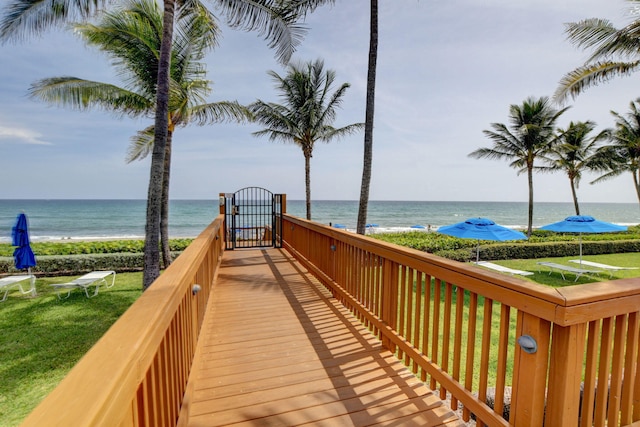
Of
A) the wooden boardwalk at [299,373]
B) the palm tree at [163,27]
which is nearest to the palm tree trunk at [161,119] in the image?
the palm tree at [163,27]

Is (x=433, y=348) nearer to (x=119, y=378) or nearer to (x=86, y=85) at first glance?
(x=119, y=378)

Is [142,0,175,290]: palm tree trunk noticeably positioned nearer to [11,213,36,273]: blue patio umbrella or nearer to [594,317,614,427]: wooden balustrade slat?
[11,213,36,273]: blue patio umbrella

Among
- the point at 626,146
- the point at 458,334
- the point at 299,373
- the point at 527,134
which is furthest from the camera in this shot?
the point at 626,146

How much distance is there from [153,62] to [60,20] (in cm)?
197

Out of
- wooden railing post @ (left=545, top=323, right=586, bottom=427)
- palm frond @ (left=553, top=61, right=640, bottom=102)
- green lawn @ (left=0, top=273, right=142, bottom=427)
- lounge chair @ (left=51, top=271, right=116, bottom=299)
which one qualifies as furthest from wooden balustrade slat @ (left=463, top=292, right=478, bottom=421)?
palm frond @ (left=553, top=61, right=640, bottom=102)

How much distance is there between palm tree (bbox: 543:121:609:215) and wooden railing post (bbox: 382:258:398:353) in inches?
841

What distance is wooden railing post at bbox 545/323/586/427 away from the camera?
1.37m

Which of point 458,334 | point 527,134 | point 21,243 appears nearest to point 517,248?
point 527,134

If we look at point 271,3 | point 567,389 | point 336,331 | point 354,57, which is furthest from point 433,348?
point 354,57

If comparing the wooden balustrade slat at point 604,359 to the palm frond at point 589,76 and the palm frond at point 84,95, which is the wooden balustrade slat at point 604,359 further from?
the palm frond at point 589,76

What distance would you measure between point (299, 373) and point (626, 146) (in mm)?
23851

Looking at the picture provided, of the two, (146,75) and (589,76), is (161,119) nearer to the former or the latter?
(146,75)

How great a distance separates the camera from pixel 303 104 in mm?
13688

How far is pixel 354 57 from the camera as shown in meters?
9.94
